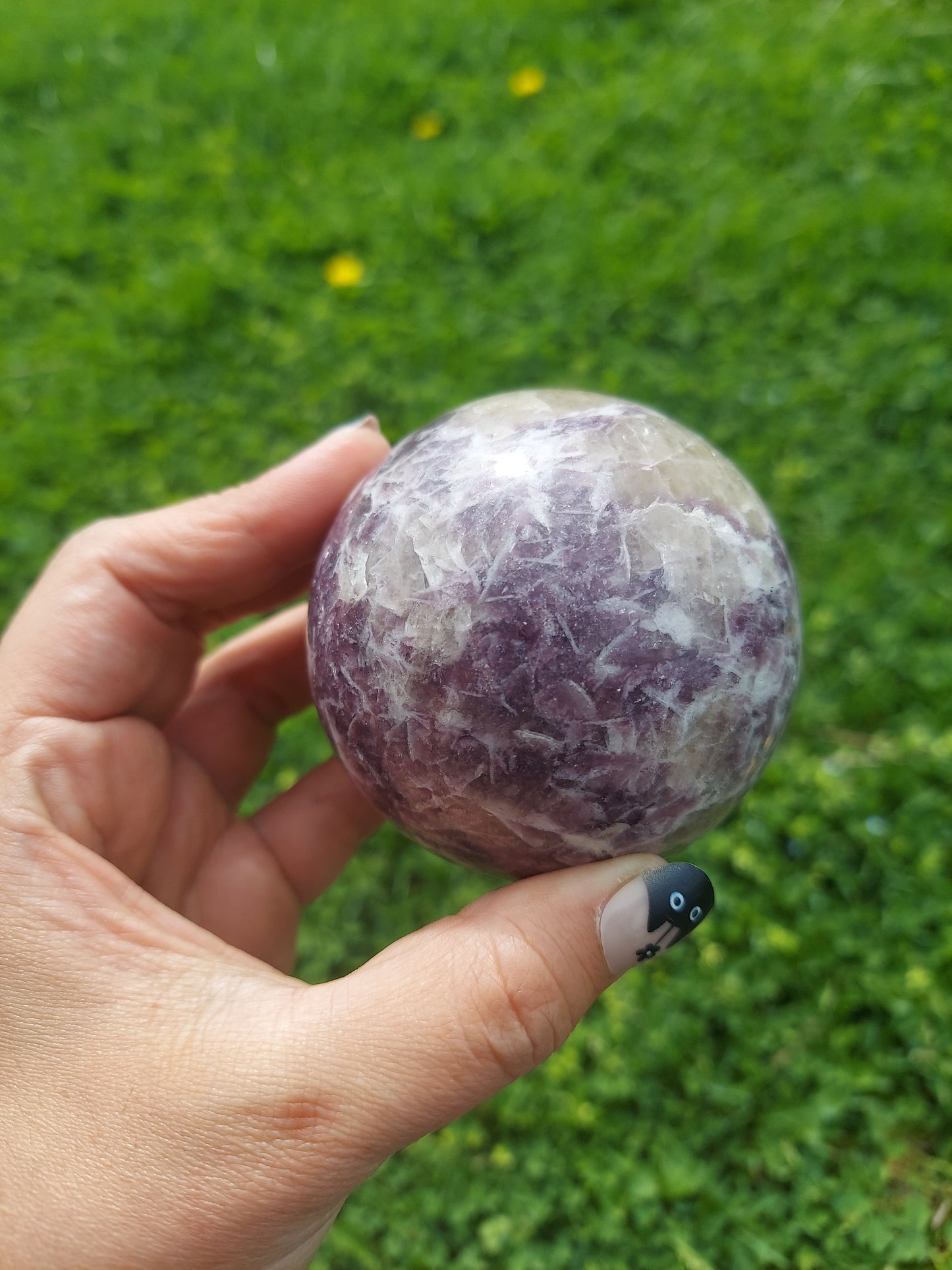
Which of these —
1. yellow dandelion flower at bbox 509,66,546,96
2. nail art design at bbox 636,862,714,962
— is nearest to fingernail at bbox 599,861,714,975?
nail art design at bbox 636,862,714,962

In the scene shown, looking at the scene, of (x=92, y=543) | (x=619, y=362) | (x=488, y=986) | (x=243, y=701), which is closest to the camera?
(x=488, y=986)

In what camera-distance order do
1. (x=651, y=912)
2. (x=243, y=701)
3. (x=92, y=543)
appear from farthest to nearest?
(x=243, y=701)
(x=92, y=543)
(x=651, y=912)

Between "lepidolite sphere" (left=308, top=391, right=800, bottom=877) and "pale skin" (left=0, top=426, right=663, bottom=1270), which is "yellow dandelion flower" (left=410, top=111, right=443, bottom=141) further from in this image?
"pale skin" (left=0, top=426, right=663, bottom=1270)

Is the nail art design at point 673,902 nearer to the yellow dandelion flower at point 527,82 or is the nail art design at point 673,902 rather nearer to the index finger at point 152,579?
the index finger at point 152,579

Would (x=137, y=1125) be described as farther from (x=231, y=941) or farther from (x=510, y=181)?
(x=510, y=181)

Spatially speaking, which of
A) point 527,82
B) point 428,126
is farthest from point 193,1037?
point 527,82

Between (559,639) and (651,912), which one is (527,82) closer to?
(559,639)

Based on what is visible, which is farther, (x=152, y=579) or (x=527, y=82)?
(x=527, y=82)

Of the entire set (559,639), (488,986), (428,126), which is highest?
(428,126)
